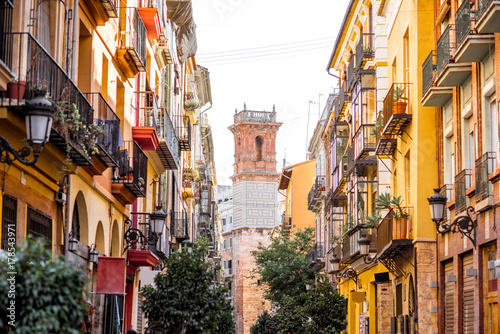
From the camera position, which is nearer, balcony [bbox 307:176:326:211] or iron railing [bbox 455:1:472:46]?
iron railing [bbox 455:1:472:46]

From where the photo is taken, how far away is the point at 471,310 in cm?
1681

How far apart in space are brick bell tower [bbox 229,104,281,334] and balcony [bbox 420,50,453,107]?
2690 inches

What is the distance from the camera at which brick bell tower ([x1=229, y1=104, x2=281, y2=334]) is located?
89.6 meters

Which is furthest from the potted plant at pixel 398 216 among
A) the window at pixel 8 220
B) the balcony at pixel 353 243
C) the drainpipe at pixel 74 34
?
the window at pixel 8 220

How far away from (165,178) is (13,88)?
69.2 feet

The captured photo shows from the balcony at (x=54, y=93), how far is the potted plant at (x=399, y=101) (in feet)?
32.3

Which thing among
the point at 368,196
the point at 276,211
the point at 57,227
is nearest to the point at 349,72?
the point at 368,196

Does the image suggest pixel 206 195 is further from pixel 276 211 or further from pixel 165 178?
pixel 276 211

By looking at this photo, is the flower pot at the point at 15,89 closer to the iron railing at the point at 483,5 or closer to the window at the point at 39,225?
the window at the point at 39,225

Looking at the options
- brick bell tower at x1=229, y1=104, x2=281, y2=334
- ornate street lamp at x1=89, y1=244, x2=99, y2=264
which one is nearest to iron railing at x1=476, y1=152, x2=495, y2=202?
ornate street lamp at x1=89, y1=244, x2=99, y2=264

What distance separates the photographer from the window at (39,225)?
1187 centimetres

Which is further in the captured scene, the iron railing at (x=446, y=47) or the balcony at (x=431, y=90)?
the balcony at (x=431, y=90)

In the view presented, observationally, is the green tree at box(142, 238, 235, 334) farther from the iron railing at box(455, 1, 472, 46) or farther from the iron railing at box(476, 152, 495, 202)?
the iron railing at box(455, 1, 472, 46)

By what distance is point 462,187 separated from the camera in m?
17.0
